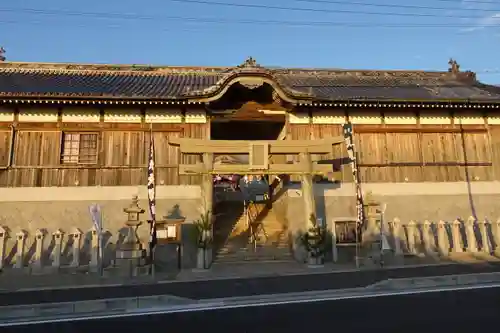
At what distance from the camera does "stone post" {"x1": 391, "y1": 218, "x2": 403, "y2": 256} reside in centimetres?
1304

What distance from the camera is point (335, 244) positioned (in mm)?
13523

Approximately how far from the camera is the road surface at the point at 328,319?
19.9 feet

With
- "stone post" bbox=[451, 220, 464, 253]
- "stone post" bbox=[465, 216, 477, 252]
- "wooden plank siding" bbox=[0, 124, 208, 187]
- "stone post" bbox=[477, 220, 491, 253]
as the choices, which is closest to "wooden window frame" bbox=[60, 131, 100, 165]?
"wooden plank siding" bbox=[0, 124, 208, 187]

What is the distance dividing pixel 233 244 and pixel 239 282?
4.48 metres

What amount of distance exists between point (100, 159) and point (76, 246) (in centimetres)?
379

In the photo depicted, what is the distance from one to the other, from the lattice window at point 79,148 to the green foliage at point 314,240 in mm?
9507

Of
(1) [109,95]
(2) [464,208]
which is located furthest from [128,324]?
(2) [464,208]

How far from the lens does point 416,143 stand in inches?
623

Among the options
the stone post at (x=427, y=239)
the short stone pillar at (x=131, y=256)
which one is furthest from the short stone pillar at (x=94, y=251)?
the stone post at (x=427, y=239)

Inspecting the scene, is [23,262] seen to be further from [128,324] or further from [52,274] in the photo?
[128,324]

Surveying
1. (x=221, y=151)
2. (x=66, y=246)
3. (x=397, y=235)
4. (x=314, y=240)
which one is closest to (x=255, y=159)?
(x=221, y=151)

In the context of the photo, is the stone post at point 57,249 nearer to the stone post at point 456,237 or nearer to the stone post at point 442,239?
the stone post at point 442,239

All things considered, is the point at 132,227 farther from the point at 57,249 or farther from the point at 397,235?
the point at 397,235

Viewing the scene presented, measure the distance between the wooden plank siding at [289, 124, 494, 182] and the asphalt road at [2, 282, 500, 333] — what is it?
8174mm
